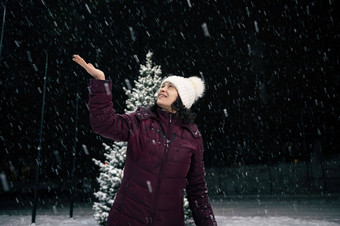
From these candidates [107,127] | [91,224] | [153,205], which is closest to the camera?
[107,127]

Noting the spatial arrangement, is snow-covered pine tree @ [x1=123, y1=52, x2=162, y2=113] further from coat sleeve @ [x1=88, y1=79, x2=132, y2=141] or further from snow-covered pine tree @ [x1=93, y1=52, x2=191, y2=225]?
coat sleeve @ [x1=88, y1=79, x2=132, y2=141]

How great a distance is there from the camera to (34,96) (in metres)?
19.7

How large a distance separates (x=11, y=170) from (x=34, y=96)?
704 cm

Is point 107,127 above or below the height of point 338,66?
below

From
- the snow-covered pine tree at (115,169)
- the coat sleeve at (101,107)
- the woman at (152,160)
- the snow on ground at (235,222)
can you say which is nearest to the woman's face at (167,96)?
the woman at (152,160)

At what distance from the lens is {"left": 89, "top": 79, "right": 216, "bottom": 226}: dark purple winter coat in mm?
1643

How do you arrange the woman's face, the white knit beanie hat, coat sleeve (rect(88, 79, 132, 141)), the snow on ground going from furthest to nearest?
the snow on ground, the white knit beanie hat, the woman's face, coat sleeve (rect(88, 79, 132, 141))

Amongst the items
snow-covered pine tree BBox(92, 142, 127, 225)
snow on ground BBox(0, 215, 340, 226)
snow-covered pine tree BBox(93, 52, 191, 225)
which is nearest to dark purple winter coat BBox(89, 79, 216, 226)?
snow-covered pine tree BBox(93, 52, 191, 225)

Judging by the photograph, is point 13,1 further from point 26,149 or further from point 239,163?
point 239,163

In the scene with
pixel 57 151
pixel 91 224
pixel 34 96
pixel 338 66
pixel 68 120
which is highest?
pixel 338 66

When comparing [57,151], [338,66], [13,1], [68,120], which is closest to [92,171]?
[57,151]

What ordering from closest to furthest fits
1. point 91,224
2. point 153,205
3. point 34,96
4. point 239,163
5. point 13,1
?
1. point 153,205
2. point 13,1
3. point 91,224
4. point 34,96
5. point 239,163

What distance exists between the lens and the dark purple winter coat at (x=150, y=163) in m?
1.64

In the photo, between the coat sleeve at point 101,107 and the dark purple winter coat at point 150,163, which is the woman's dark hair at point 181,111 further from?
the coat sleeve at point 101,107
